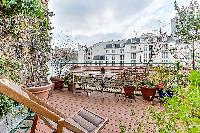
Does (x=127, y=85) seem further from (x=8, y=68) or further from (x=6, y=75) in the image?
(x=6, y=75)

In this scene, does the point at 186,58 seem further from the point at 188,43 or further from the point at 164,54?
the point at 164,54

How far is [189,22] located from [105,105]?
320 centimetres

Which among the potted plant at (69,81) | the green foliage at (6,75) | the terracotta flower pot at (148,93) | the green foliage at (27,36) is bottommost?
the terracotta flower pot at (148,93)

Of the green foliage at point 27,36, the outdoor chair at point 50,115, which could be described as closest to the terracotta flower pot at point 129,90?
the green foliage at point 27,36

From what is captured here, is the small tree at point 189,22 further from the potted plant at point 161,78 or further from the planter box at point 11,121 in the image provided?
the planter box at point 11,121

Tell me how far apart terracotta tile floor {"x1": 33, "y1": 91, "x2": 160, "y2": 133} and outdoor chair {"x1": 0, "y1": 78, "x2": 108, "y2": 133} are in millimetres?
1341

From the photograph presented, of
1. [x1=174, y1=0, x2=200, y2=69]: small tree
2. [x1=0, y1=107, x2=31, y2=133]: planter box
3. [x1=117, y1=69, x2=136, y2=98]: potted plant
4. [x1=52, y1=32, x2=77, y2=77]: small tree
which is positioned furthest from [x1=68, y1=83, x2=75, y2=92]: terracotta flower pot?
[x1=0, y1=107, x2=31, y2=133]: planter box

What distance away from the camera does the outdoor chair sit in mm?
2391

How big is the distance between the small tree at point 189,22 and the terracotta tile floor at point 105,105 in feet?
6.65

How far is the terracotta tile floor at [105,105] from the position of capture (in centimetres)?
593

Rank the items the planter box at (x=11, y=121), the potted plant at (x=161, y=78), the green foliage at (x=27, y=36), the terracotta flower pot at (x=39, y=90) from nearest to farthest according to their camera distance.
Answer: the planter box at (x=11, y=121), the green foliage at (x=27, y=36), the terracotta flower pot at (x=39, y=90), the potted plant at (x=161, y=78)

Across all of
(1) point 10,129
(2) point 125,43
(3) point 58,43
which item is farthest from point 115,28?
(2) point 125,43

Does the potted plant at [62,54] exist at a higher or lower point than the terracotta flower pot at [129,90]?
higher

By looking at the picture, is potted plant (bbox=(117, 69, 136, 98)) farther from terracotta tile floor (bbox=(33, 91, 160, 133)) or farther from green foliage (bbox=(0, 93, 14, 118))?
green foliage (bbox=(0, 93, 14, 118))
